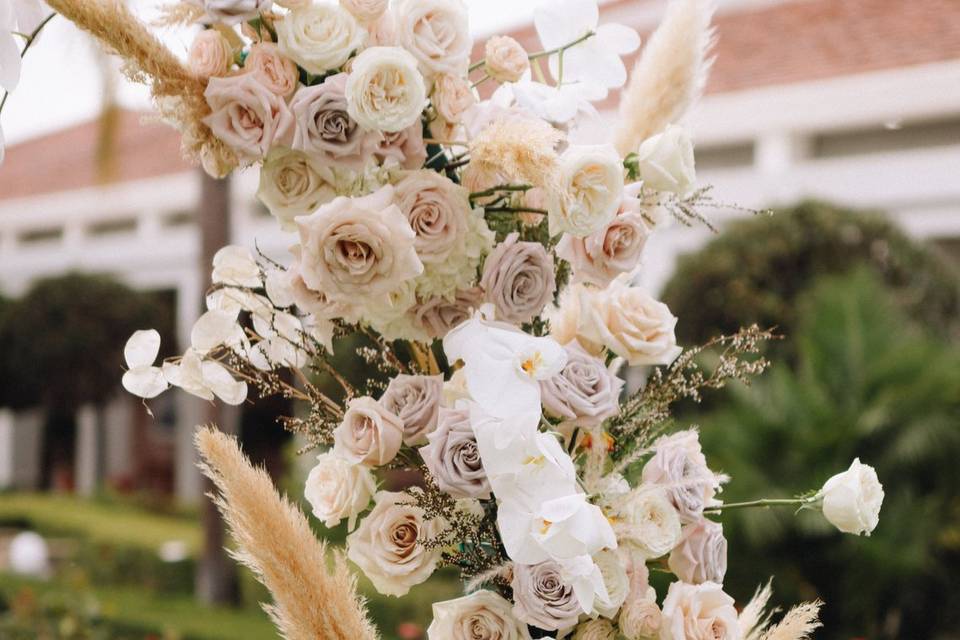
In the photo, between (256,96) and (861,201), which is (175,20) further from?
(861,201)

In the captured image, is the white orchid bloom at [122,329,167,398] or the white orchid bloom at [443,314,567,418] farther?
the white orchid bloom at [122,329,167,398]

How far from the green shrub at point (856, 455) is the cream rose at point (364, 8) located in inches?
174

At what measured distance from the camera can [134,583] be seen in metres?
9.93

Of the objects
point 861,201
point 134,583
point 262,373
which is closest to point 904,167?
point 861,201

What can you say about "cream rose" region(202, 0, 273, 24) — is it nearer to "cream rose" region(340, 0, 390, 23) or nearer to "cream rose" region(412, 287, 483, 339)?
"cream rose" region(340, 0, 390, 23)

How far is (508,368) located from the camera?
104 centimetres

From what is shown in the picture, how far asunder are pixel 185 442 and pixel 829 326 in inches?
419

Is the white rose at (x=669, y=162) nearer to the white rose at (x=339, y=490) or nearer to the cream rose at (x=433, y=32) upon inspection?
the cream rose at (x=433, y=32)

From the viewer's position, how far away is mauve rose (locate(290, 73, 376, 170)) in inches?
45.0

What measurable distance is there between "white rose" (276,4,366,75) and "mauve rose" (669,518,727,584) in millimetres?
643

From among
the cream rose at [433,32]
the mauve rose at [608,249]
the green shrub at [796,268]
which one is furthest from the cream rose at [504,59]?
the green shrub at [796,268]

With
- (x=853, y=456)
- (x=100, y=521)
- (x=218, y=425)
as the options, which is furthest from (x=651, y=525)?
(x=100, y=521)

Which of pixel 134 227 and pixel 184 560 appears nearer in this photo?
pixel 184 560

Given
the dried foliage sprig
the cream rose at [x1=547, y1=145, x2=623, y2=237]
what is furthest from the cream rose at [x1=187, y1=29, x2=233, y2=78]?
the dried foliage sprig
